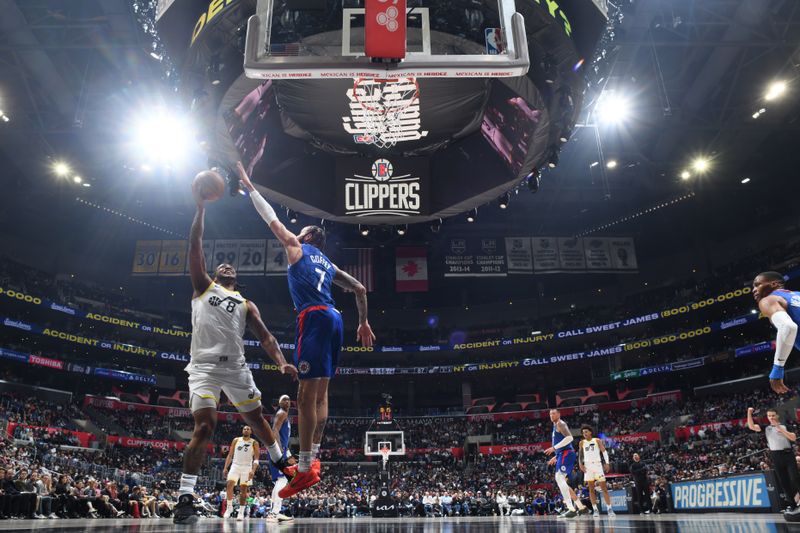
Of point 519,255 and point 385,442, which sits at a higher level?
point 519,255

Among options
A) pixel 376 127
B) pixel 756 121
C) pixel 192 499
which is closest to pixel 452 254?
pixel 756 121

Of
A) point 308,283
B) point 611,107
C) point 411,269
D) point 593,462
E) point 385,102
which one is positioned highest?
point 611,107

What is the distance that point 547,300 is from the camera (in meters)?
43.2

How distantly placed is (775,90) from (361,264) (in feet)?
60.8

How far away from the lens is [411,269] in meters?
30.5

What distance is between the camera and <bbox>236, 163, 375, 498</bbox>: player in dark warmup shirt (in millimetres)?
4863

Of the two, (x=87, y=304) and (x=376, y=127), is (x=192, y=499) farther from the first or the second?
(x=87, y=304)

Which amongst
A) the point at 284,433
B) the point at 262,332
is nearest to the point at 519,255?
the point at 284,433

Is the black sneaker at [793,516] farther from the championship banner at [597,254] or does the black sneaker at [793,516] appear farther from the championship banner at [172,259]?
the championship banner at [172,259]

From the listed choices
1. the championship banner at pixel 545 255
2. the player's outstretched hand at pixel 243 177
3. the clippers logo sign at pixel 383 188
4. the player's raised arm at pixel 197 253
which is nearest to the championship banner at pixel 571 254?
the championship banner at pixel 545 255

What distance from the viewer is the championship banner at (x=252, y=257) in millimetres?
29219

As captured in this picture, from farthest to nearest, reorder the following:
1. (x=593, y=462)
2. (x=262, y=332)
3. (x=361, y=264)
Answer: (x=361, y=264) < (x=593, y=462) < (x=262, y=332)

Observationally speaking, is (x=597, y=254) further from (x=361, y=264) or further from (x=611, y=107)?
(x=361, y=264)

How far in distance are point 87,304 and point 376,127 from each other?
3100 cm
